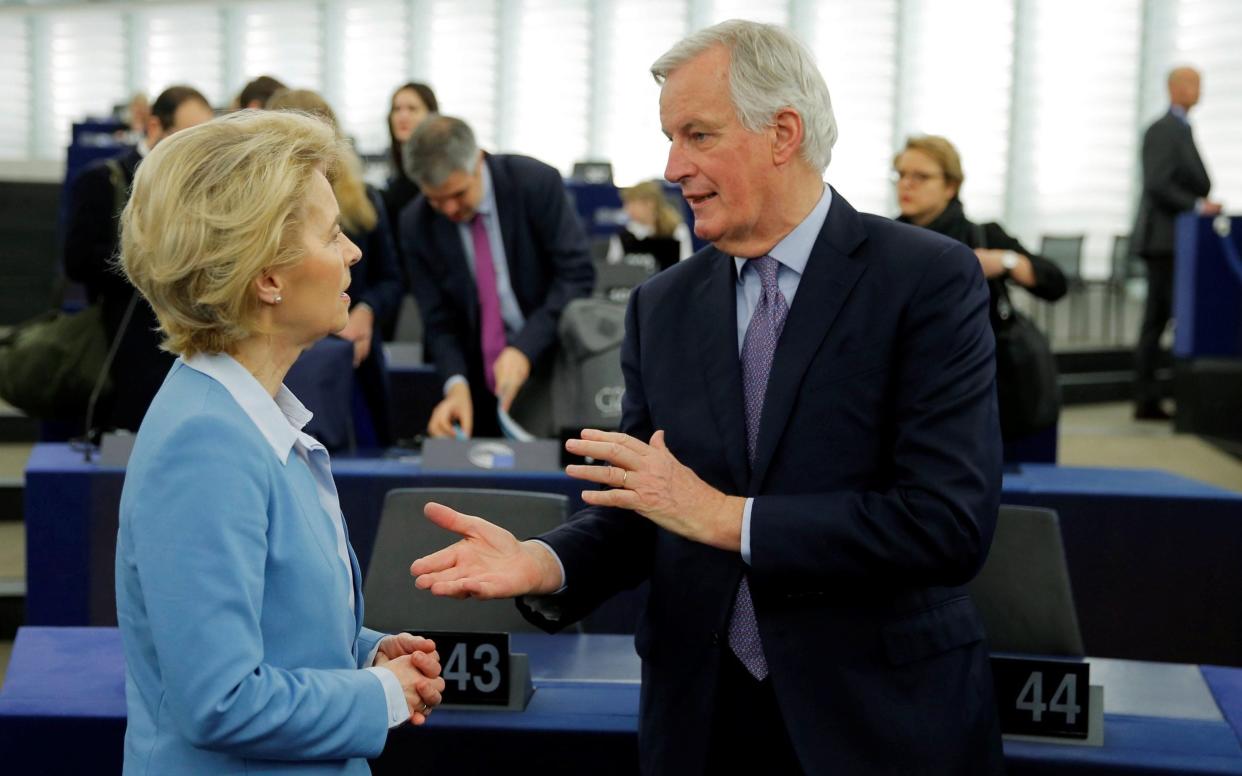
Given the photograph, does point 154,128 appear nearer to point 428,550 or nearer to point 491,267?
point 491,267

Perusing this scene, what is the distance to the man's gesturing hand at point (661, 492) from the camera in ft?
4.92

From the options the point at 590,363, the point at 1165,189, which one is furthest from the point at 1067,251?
the point at 590,363

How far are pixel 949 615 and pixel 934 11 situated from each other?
1136 cm

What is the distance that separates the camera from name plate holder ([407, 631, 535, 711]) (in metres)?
1.94

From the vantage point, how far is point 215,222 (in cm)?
122

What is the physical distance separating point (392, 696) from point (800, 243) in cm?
70

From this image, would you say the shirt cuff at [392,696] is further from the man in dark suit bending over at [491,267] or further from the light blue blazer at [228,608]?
the man in dark suit bending over at [491,267]

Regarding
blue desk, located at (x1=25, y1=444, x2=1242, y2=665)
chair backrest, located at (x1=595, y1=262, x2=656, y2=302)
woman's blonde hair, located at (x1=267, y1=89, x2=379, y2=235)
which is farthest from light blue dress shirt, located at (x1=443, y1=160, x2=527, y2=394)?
chair backrest, located at (x1=595, y1=262, x2=656, y2=302)

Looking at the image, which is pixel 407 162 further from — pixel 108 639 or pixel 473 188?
pixel 108 639

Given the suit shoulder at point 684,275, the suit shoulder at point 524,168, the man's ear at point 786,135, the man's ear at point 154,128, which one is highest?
the man's ear at point 154,128

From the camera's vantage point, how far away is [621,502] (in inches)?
59.2

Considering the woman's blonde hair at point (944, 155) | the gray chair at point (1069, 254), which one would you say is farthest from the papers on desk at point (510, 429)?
the gray chair at point (1069, 254)

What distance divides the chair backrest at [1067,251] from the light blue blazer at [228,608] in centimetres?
967

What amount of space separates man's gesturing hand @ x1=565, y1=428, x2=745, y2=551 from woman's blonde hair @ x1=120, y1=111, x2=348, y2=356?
0.40m
